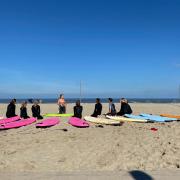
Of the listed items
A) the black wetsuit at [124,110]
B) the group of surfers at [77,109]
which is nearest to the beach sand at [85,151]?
the group of surfers at [77,109]

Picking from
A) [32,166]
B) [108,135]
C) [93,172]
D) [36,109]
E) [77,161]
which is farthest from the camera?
[36,109]

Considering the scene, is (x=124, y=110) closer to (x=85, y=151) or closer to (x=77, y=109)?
(x=77, y=109)

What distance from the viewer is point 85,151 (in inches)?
357

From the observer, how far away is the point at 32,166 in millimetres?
7512

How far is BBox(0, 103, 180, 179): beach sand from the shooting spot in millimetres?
7456

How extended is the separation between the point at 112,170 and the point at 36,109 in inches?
416

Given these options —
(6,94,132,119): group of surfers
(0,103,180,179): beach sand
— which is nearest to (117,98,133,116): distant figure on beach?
(6,94,132,119): group of surfers

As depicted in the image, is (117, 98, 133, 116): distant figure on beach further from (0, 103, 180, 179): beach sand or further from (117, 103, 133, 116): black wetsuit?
(0, 103, 180, 179): beach sand

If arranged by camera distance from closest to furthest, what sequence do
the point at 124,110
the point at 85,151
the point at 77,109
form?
the point at 85,151 < the point at 77,109 < the point at 124,110

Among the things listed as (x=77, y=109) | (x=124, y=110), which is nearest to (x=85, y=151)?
(x=77, y=109)

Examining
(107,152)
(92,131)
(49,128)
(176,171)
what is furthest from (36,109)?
(176,171)

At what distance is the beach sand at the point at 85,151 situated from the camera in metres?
7.46

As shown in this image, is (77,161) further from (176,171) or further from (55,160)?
(176,171)

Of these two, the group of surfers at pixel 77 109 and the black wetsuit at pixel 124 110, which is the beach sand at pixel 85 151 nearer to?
the group of surfers at pixel 77 109
